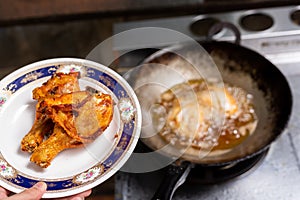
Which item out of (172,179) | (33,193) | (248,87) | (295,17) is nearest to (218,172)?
(172,179)

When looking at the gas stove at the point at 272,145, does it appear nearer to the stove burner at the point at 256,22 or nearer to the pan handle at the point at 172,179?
the stove burner at the point at 256,22

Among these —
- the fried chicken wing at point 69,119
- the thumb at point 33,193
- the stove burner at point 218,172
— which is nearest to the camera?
the thumb at point 33,193

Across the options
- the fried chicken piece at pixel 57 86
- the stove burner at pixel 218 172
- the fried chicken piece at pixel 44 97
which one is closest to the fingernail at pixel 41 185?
the fried chicken piece at pixel 44 97

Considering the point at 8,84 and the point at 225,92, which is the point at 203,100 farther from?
the point at 8,84

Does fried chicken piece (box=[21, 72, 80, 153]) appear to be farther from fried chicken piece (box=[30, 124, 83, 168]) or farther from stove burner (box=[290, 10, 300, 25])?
stove burner (box=[290, 10, 300, 25])

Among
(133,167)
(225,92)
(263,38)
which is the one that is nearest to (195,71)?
(225,92)
